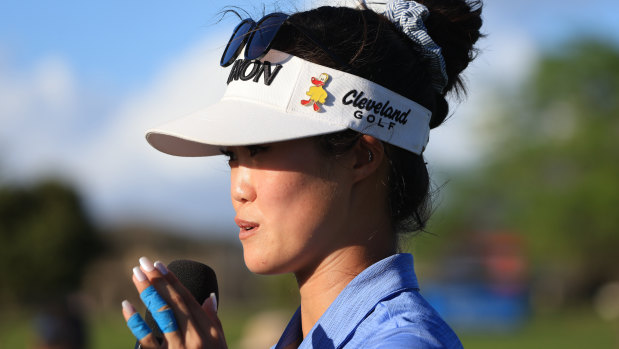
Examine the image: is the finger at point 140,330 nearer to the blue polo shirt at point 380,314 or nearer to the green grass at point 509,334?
the blue polo shirt at point 380,314

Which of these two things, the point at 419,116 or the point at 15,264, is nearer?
the point at 419,116

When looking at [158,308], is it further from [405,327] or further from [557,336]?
[557,336]

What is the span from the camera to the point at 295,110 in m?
2.32

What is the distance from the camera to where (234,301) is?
50594mm

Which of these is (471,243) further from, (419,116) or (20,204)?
(419,116)

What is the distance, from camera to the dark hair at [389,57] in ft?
7.79

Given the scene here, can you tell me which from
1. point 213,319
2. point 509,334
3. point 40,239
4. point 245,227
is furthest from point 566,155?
point 213,319

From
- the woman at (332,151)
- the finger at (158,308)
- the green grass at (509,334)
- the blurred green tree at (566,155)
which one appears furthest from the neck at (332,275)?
the blurred green tree at (566,155)

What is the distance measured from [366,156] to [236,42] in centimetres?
54

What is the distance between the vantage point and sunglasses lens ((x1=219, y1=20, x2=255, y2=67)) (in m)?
2.54

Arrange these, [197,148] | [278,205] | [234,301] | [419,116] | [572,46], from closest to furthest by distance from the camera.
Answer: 1. [278,205]
2. [419,116]
3. [197,148]
4. [572,46]
5. [234,301]

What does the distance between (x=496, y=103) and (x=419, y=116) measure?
45302 millimetres

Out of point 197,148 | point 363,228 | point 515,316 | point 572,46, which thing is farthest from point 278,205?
point 572,46

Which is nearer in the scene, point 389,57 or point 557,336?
point 389,57
